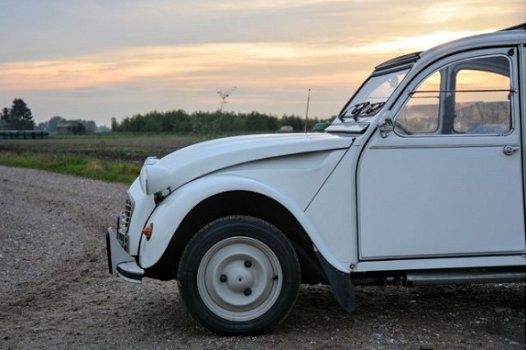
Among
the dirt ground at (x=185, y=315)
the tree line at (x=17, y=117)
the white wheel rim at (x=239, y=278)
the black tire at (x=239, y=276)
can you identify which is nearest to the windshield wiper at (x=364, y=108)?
the black tire at (x=239, y=276)

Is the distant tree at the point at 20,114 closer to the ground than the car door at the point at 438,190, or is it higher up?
higher up

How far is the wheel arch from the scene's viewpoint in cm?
561

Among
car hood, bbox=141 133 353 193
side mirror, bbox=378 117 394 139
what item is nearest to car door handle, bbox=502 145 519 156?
side mirror, bbox=378 117 394 139

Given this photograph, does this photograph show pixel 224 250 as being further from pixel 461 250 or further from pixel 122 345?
pixel 461 250

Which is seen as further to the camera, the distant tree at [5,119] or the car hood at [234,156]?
the distant tree at [5,119]

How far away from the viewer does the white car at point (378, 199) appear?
5.37 metres

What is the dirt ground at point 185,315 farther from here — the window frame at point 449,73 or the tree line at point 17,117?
the tree line at point 17,117

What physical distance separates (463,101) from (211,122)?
15324mm

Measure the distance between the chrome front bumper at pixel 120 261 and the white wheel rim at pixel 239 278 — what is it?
1.71ft

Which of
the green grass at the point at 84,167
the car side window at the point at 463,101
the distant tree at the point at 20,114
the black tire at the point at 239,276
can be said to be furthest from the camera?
the distant tree at the point at 20,114

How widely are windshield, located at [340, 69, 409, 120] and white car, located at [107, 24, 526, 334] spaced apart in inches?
10.4

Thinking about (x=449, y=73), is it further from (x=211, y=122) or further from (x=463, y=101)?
(x=211, y=122)

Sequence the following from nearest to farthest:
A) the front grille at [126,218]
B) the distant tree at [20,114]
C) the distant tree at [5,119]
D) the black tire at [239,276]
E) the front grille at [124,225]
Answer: the black tire at [239,276] < the front grille at [124,225] < the front grille at [126,218] < the distant tree at [5,119] < the distant tree at [20,114]

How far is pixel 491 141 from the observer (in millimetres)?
5473
